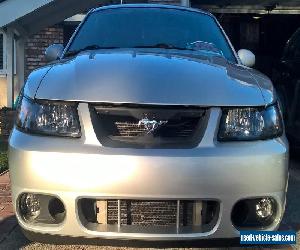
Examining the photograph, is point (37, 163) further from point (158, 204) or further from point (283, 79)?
point (283, 79)

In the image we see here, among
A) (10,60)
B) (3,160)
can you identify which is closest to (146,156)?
(3,160)

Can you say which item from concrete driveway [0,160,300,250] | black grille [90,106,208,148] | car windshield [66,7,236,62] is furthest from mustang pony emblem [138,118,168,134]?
car windshield [66,7,236,62]

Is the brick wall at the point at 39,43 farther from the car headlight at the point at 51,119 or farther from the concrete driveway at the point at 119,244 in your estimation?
the car headlight at the point at 51,119

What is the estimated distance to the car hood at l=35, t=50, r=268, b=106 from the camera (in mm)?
2635

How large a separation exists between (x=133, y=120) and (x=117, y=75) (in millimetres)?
336

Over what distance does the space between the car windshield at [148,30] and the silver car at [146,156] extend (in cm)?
113

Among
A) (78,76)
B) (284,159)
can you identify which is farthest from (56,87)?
(284,159)

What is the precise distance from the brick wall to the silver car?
952cm

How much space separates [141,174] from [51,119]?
0.61 meters

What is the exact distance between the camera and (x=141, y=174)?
8.09ft

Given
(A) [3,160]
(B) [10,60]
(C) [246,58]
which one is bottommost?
(A) [3,160]

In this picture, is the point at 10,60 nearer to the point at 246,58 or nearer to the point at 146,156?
the point at 246,58

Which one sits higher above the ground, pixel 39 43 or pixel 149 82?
pixel 149 82

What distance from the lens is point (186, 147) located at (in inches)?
100
